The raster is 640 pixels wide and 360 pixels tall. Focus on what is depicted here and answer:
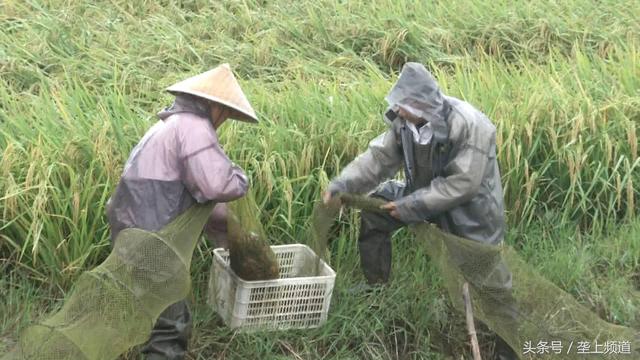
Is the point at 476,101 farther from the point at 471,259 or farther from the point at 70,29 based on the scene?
the point at 70,29

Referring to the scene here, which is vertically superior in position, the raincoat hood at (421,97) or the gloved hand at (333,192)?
the raincoat hood at (421,97)

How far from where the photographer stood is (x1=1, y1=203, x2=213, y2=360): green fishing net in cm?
346

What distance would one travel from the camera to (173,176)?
12.1 feet

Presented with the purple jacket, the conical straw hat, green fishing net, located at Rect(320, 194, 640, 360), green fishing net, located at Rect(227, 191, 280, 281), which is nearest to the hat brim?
the conical straw hat

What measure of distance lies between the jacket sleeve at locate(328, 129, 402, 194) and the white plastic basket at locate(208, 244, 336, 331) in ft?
1.21

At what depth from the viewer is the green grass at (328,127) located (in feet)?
13.9

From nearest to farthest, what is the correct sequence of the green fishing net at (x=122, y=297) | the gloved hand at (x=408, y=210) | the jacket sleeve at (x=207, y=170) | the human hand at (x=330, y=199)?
the green fishing net at (x=122, y=297) < the jacket sleeve at (x=207, y=170) < the gloved hand at (x=408, y=210) < the human hand at (x=330, y=199)

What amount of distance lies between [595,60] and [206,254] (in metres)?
3.26

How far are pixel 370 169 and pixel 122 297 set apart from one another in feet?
4.24

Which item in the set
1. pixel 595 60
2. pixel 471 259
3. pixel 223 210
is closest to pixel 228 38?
pixel 595 60

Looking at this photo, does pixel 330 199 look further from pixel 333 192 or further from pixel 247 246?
pixel 247 246

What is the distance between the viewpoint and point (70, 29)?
6617 millimetres

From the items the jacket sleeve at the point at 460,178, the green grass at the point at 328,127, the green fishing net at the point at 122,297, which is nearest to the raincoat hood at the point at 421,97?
the jacket sleeve at the point at 460,178

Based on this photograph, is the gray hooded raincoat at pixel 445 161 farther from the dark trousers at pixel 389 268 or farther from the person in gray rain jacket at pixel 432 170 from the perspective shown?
the dark trousers at pixel 389 268
